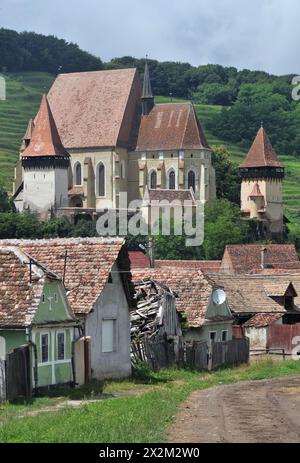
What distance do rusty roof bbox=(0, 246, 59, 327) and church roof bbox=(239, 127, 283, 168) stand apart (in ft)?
417

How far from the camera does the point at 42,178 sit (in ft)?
483

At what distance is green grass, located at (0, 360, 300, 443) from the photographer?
21125mm

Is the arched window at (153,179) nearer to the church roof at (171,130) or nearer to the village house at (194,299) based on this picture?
the church roof at (171,130)

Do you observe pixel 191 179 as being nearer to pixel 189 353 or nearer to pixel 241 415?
pixel 189 353

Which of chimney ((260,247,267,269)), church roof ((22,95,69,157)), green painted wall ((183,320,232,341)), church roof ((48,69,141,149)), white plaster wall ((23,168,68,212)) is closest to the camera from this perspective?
green painted wall ((183,320,232,341))

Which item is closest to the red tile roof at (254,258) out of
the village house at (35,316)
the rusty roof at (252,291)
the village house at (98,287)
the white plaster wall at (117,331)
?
the rusty roof at (252,291)

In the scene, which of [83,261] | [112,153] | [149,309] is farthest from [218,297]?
[112,153]

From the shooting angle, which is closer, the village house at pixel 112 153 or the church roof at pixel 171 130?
the village house at pixel 112 153

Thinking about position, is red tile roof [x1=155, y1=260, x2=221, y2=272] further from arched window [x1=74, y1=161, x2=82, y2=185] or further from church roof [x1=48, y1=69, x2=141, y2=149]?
arched window [x1=74, y1=161, x2=82, y2=185]

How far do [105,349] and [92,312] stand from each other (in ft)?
4.39

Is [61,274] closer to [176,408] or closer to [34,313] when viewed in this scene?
[34,313]

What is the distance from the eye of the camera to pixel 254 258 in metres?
101

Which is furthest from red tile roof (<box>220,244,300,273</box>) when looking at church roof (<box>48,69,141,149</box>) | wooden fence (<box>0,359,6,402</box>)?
wooden fence (<box>0,359,6,402</box>)

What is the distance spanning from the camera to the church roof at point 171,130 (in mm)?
149625
